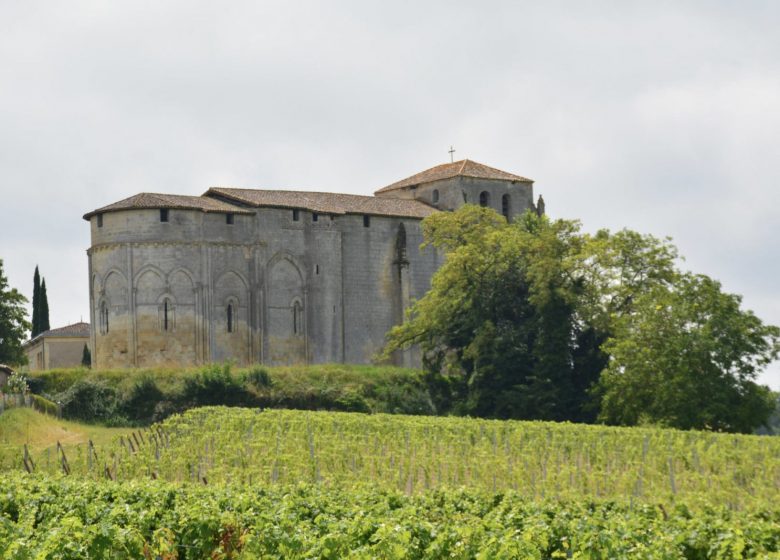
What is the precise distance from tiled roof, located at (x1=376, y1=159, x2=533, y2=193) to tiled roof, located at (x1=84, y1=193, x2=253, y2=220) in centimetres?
1150

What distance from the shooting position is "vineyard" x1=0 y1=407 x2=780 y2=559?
588 inches

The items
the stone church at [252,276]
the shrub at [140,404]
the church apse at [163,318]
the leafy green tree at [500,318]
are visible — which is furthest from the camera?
the stone church at [252,276]

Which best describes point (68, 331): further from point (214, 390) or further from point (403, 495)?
point (403, 495)

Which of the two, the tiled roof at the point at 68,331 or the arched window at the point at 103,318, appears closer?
the arched window at the point at 103,318

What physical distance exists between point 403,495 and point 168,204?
35.0 metres

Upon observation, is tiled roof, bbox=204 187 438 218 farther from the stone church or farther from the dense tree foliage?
the dense tree foliage

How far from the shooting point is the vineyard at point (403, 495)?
1495 centimetres

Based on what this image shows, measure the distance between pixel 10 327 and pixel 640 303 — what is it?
26.2 meters

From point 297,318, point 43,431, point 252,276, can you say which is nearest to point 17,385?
point 43,431

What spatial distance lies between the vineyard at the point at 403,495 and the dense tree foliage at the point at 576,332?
768 cm

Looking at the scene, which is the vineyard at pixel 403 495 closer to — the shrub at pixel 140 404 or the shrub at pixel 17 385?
the shrub at pixel 17 385

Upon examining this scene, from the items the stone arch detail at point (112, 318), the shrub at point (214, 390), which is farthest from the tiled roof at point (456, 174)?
the shrub at point (214, 390)

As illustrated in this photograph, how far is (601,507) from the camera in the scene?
19188mm

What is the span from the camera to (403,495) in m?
20.1
